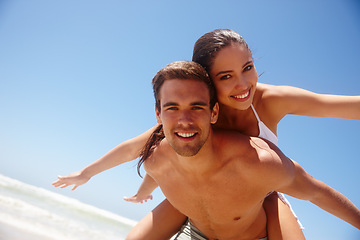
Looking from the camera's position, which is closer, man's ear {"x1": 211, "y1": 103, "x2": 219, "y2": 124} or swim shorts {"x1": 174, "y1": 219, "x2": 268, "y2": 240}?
man's ear {"x1": 211, "y1": 103, "x2": 219, "y2": 124}

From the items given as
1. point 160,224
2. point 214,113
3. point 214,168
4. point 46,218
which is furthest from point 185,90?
point 46,218

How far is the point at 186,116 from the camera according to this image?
3027 millimetres

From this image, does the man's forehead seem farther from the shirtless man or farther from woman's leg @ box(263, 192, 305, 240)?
woman's leg @ box(263, 192, 305, 240)

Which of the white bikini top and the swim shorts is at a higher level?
the white bikini top

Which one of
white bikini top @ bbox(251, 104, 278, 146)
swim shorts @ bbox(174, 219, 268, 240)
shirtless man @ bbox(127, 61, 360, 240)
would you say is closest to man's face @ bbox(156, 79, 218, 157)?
shirtless man @ bbox(127, 61, 360, 240)

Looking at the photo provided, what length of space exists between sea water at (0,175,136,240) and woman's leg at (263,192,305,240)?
20.2ft

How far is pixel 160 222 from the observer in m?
3.94

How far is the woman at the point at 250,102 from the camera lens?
3.28 m

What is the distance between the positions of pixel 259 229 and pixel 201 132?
1531 millimetres

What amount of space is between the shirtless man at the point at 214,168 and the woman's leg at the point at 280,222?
11cm

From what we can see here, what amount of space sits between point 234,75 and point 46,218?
11.3 m

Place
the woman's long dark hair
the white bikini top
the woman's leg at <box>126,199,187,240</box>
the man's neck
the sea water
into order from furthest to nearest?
the sea water → the woman's leg at <box>126,199,187,240</box> → the woman's long dark hair → the white bikini top → the man's neck

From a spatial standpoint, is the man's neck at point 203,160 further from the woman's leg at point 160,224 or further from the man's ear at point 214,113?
the woman's leg at point 160,224

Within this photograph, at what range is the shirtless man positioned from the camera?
3.04 m
